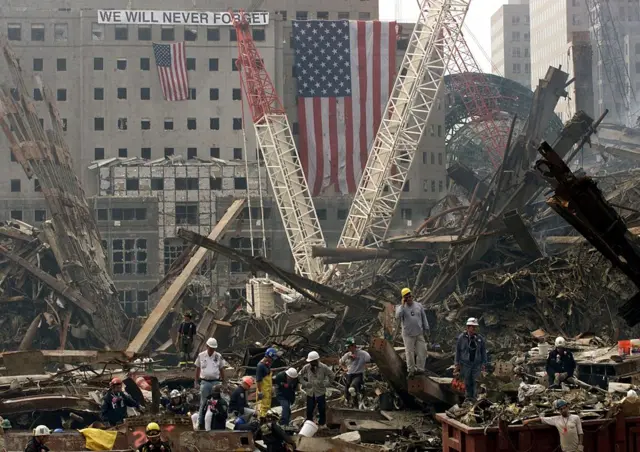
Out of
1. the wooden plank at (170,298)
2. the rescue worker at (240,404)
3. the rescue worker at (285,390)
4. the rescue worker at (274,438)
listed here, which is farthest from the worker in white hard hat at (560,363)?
the wooden plank at (170,298)

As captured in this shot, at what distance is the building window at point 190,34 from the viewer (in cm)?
9544

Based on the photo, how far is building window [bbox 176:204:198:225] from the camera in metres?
88.8

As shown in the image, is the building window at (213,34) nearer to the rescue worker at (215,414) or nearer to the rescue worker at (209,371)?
the rescue worker at (209,371)

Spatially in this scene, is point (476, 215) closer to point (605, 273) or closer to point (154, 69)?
point (605, 273)

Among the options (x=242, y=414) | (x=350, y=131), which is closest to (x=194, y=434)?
(x=242, y=414)

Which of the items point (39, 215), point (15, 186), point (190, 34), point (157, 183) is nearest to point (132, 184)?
point (157, 183)

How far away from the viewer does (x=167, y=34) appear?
9550cm

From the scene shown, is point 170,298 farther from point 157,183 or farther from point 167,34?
point 167,34

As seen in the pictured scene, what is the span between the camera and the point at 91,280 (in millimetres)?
48875

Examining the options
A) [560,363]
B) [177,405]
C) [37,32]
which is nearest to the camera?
[560,363]

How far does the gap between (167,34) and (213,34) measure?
358 cm

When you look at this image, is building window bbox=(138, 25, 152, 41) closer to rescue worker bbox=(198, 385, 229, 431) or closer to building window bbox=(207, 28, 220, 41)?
building window bbox=(207, 28, 220, 41)

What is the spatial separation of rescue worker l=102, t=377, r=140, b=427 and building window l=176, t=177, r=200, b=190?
68284mm

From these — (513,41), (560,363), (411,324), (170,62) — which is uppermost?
(513,41)
